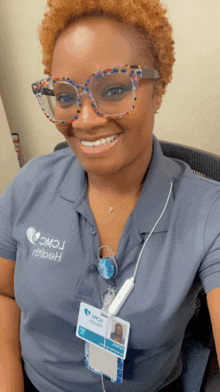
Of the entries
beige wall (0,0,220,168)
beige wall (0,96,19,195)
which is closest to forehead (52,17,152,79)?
beige wall (0,0,220,168)

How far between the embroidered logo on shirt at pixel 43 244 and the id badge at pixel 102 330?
0.15 m

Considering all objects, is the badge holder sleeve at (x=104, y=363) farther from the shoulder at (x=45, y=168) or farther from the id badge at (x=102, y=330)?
the shoulder at (x=45, y=168)

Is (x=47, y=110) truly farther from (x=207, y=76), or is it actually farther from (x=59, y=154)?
(x=207, y=76)

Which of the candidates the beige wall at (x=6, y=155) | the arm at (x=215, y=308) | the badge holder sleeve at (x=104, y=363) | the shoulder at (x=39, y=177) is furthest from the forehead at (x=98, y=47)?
the beige wall at (x=6, y=155)

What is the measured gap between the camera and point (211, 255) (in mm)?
631

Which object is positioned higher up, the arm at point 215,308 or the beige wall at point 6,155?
the beige wall at point 6,155

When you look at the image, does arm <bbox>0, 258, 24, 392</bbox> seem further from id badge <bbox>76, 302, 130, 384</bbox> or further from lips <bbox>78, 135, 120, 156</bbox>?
lips <bbox>78, 135, 120, 156</bbox>

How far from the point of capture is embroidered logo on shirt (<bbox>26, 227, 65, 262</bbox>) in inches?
29.6

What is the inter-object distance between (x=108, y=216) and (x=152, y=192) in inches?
5.7

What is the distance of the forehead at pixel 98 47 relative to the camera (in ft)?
1.84

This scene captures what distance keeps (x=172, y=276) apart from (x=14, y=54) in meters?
1.54

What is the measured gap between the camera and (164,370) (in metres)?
0.79

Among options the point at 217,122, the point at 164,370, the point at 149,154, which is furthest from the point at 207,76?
the point at 164,370

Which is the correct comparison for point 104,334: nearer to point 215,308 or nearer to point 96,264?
point 96,264
